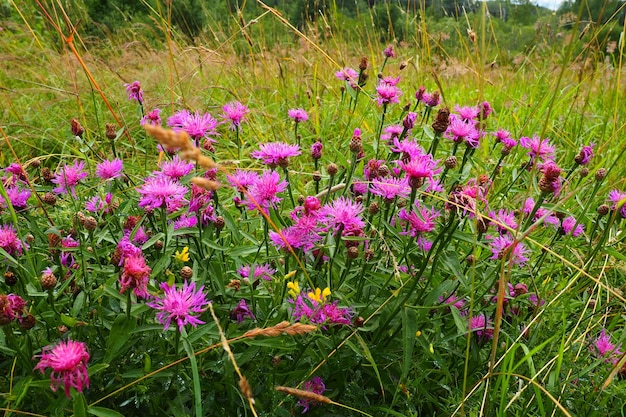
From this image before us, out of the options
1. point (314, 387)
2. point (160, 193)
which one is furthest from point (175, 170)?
point (314, 387)

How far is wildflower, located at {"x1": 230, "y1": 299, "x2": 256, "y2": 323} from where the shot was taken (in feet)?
3.99

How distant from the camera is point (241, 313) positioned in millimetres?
1225

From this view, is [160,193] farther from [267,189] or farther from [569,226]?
[569,226]

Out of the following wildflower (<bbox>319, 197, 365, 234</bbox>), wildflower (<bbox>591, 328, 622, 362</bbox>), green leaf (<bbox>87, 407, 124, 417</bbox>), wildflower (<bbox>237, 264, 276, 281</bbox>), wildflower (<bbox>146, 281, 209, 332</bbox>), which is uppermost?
wildflower (<bbox>319, 197, 365, 234</bbox>)

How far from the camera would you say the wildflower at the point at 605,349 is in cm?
136

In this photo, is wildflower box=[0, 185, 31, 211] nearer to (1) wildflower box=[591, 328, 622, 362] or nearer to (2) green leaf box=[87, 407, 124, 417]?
(2) green leaf box=[87, 407, 124, 417]

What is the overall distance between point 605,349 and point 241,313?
1006mm

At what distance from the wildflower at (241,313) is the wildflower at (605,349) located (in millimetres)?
947

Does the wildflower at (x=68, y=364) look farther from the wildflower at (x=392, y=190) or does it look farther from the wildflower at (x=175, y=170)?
the wildflower at (x=392, y=190)

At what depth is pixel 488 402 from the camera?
4.17 feet

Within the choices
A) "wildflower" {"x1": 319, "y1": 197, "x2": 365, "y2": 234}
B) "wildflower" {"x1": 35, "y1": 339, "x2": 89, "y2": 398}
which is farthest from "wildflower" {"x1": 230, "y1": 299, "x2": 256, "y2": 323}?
"wildflower" {"x1": 35, "y1": 339, "x2": 89, "y2": 398}

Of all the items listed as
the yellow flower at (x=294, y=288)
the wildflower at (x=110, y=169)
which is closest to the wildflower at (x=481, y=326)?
the yellow flower at (x=294, y=288)

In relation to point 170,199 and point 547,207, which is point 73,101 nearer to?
point 170,199

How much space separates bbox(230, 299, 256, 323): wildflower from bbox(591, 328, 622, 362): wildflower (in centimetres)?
95
